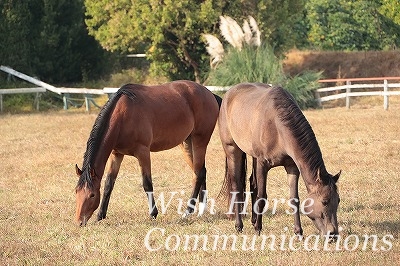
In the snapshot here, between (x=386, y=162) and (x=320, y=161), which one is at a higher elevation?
(x=320, y=161)

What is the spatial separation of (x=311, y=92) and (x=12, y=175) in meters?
13.2

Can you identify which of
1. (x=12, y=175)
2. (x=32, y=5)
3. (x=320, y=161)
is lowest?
(x=12, y=175)

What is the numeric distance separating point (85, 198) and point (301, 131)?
237cm

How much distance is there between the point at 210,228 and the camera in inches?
326

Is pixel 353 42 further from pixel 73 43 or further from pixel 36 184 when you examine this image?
pixel 36 184

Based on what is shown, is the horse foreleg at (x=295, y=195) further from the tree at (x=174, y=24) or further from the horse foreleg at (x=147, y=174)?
the tree at (x=174, y=24)

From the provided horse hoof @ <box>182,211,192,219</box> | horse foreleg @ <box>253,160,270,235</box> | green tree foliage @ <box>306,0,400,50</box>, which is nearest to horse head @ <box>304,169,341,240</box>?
horse foreleg @ <box>253,160,270,235</box>

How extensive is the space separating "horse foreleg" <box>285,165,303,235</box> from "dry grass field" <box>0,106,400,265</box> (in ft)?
0.50

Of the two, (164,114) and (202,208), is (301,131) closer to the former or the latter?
(202,208)

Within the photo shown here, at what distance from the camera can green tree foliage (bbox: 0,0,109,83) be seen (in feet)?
97.4

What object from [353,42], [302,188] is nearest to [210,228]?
[302,188]

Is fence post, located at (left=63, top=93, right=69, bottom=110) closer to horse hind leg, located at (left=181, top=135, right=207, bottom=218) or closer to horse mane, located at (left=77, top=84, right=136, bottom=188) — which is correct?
horse hind leg, located at (left=181, top=135, right=207, bottom=218)

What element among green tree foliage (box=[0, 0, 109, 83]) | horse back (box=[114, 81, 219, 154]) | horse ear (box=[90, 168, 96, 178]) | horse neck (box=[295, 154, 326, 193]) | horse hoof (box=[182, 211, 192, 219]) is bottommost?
horse hoof (box=[182, 211, 192, 219])

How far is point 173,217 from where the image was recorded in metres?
9.10
